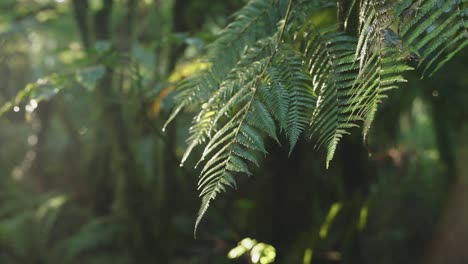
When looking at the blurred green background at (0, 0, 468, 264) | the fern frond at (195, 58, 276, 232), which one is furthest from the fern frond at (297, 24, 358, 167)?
the blurred green background at (0, 0, 468, 264)

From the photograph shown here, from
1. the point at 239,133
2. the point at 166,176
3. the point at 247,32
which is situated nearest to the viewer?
the point at 239,133

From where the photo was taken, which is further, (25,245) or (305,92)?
(25,245)

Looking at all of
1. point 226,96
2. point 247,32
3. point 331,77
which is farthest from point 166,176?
point 331,77

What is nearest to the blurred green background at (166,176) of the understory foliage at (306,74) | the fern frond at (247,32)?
the fern frond at (247,32)

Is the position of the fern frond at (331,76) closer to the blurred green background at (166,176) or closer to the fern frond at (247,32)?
the fern frond at (247,32)

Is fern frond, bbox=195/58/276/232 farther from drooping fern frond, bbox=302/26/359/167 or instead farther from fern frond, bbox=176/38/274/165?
drooping fern frond, bbox=302/26/359/167

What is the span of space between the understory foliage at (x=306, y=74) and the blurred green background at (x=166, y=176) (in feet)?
1.49

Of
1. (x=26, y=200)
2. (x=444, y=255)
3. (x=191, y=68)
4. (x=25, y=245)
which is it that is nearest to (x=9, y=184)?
(x=26, y=200)

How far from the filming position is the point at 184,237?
3365 mm

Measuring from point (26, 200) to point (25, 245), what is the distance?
719mm

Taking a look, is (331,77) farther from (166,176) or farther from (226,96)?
(166,176)

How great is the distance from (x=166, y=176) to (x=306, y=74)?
2006 millimetres

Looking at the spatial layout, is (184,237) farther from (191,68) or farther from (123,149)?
(191,68)

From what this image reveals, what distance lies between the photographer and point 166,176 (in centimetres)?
300
